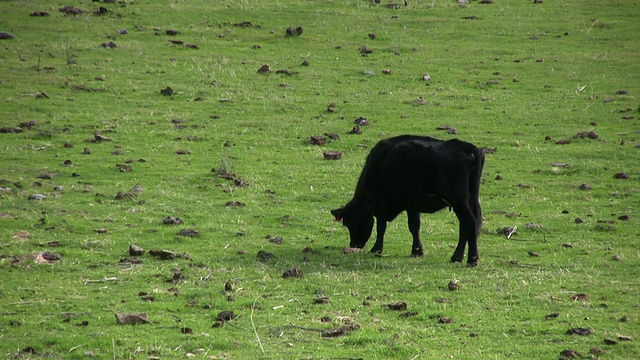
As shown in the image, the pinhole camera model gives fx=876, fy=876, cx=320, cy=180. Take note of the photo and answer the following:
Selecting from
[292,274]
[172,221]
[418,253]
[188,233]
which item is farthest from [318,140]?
[292,274]

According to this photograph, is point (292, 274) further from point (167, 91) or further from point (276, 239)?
point (167, 91)

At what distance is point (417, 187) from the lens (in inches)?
572

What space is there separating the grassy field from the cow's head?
51cm

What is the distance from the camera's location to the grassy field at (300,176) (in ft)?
34.9

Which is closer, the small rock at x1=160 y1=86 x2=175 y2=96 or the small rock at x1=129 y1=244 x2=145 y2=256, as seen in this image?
the small rock at x1=129 y1=244 x2=145 y2=256

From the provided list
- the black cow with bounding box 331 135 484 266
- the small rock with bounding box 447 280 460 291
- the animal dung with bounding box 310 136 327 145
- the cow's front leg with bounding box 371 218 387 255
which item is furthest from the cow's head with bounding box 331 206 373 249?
the animal dung with bounding box 310 136 327 145

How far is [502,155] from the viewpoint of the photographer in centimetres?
2230

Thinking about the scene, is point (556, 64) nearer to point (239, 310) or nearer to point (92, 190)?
point (92, 190)

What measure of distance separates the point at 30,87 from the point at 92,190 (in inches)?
357

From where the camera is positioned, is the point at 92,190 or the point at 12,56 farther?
the point at 12,56

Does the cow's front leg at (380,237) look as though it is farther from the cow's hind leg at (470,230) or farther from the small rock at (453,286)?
the small rock at (453,286)

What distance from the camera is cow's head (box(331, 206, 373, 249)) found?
15445 mm

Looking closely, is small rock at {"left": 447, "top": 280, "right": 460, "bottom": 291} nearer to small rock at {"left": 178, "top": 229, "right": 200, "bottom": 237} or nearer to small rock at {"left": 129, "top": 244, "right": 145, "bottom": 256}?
small rock at {"left": 129, "top": 244, "right": 145, "bottom": 256}

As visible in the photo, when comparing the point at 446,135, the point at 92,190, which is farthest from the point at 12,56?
the point at 446,135
